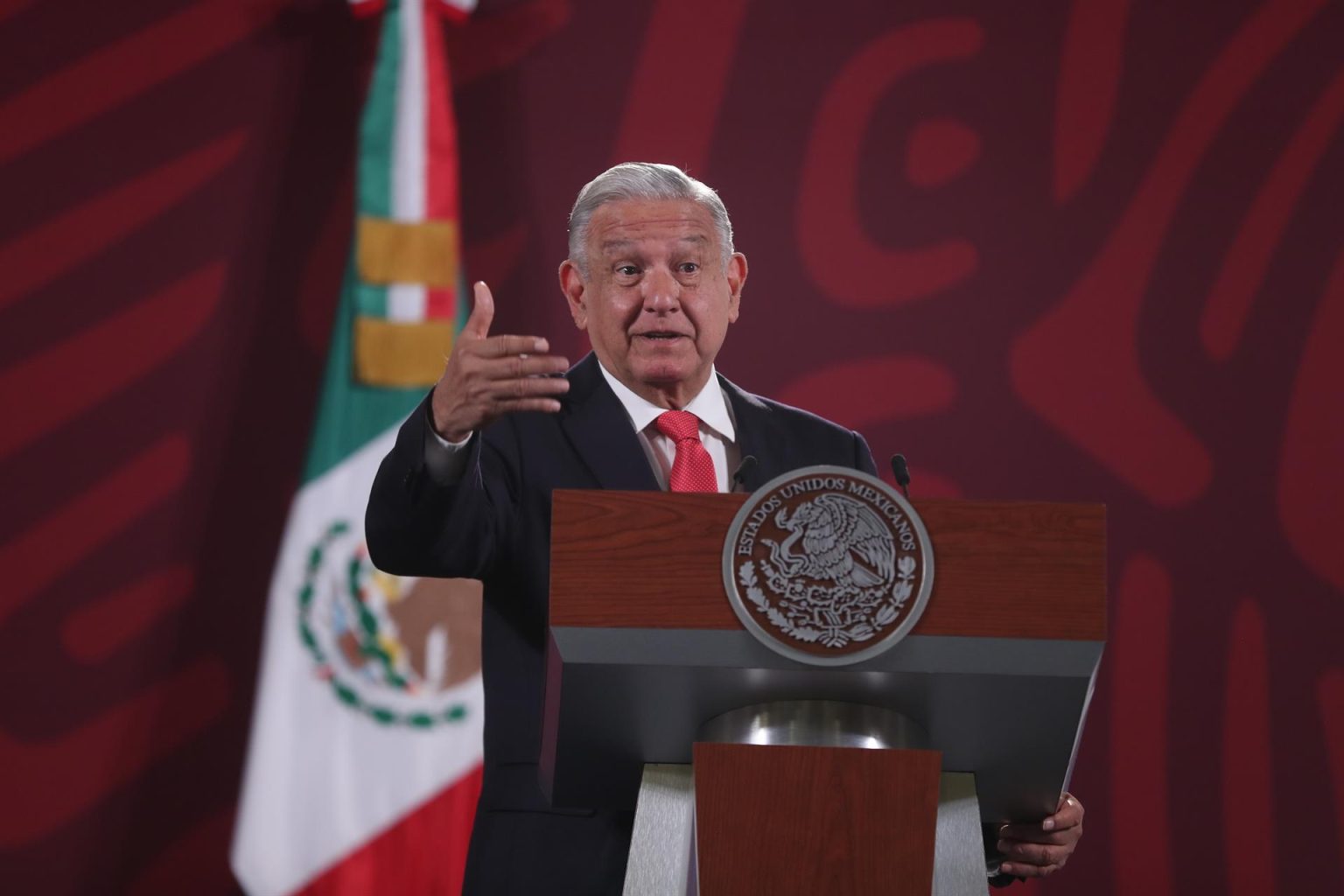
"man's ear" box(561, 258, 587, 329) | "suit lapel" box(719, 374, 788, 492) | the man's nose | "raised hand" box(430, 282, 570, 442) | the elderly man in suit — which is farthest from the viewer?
"man's ear" box(561, 258, 587, 329)

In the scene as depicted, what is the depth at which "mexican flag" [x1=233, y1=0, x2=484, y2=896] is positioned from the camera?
3.17 m

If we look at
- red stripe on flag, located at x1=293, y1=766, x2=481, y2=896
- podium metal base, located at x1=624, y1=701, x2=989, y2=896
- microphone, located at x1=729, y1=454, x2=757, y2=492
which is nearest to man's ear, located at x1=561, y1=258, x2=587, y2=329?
microphone, located at x1=729, y1=454, x2=757, y2=492

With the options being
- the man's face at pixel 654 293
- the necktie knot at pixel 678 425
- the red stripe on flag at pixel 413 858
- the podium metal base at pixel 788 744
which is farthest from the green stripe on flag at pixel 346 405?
the podium metal base at pixel 788 744

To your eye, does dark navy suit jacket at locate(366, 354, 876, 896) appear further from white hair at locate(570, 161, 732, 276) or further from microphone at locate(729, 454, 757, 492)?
white hair at locate(570, 161, 732, 276)

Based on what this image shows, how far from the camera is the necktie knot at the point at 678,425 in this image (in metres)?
1.93

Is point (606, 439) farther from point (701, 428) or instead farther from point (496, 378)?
point (496, 378)

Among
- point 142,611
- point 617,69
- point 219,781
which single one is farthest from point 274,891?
point 617,69

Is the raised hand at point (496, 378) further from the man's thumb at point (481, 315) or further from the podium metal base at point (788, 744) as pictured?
the podium metal base at point (788, 744)

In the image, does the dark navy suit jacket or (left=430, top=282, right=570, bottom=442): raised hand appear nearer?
(left=430, top=282, right=570, bottom=442): raised hand

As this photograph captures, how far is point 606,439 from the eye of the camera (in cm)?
186

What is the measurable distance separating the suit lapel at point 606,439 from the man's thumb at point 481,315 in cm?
34

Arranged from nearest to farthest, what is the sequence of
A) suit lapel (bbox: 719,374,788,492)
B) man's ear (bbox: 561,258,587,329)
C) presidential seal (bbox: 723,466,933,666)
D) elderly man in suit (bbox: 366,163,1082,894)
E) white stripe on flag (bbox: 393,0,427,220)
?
presidential seal (bbox: 723,466,933,666) → elderly man in suit (bbox: 366,163,1082,894) → suit lapel (bbox: 719,374,788,492) → man's ear (bbox: 561,258,587,329) → white stripe on flag (bbox: 393,0,427,220)

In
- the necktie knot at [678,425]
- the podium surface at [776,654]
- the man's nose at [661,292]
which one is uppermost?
the man's nose at [661,292]

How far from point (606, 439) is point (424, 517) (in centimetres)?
33
